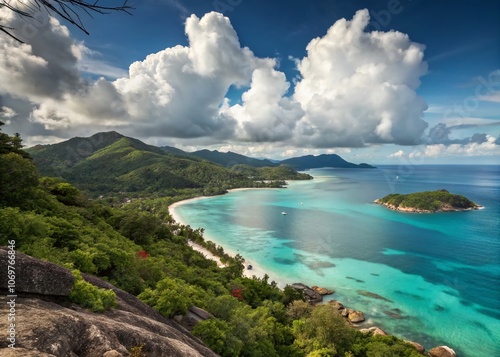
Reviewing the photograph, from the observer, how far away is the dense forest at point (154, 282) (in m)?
15.3

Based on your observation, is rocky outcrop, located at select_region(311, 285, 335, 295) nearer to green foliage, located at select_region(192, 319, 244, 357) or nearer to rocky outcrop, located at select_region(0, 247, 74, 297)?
green foliage, located at select_region(192, 319, 244, 357)

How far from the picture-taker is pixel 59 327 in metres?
5.99

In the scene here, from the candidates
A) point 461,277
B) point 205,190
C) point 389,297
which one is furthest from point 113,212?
point 205,190

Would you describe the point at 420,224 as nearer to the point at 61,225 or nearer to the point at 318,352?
the point at 318,352

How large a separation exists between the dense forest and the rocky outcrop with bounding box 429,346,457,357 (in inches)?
243

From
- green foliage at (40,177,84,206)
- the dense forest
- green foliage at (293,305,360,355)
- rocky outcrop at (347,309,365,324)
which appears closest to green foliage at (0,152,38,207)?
the dense forest

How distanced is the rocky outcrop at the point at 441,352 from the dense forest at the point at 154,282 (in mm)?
6182

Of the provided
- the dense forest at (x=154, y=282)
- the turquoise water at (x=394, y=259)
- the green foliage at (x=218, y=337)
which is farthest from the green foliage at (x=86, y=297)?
the turquoise water at (x=394, y=259)

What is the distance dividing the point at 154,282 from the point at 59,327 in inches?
647

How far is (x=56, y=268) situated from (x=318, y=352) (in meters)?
24.0

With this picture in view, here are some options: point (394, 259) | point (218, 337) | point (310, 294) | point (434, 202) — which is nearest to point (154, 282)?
point (218, 337)

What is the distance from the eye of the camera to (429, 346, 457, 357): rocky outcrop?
3219 cm

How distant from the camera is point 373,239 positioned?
288 feet

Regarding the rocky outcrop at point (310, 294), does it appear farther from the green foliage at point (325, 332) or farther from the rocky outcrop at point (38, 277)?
the rocky outcrop at point (38, 277)
